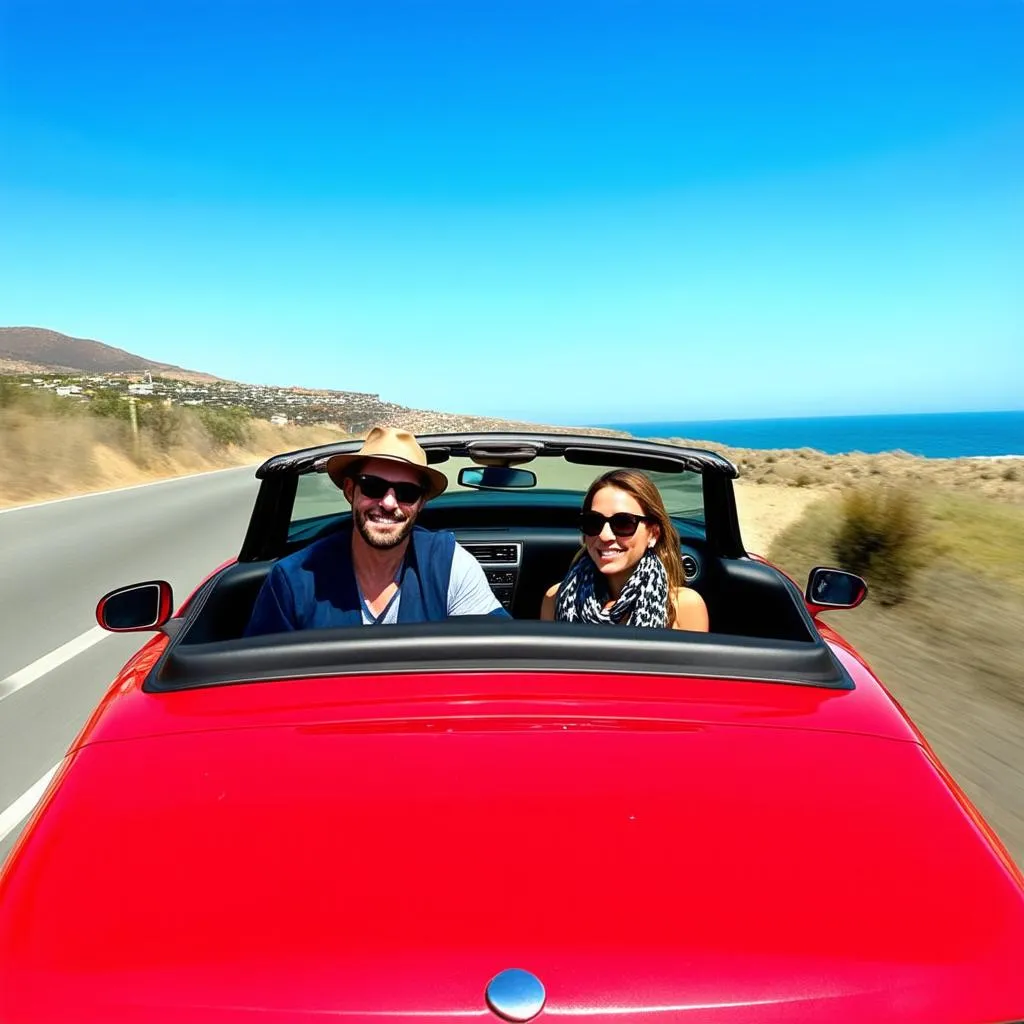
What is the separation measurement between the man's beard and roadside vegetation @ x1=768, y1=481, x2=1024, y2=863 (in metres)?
2.92

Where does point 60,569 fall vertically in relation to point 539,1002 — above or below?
below

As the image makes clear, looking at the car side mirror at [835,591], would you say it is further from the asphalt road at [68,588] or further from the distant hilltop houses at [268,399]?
the distant hilltop houses at [268,399]

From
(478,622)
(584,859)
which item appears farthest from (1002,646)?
(584,859)

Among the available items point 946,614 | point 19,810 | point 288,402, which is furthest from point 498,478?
point 288,402

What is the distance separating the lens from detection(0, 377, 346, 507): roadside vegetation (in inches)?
968

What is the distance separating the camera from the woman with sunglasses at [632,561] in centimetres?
296

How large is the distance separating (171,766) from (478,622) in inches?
30.4

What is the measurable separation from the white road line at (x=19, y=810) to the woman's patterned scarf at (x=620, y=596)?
2.31 m

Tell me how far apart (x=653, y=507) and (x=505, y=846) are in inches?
70.3

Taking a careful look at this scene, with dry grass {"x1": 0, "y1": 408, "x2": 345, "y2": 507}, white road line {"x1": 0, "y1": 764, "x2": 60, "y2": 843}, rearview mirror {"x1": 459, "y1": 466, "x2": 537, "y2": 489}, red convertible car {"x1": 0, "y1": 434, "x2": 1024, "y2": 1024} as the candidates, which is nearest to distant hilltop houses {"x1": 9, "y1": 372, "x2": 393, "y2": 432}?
dry grass {"x1": 0, "y1": 408, "x2": 345, "y2": 507}

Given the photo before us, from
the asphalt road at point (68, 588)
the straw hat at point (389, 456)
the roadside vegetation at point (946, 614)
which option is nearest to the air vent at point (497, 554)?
the straw hat at point (389, 456)

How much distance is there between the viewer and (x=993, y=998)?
120cm

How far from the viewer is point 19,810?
396cm

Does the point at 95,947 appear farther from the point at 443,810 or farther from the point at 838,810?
the point at 838,810
